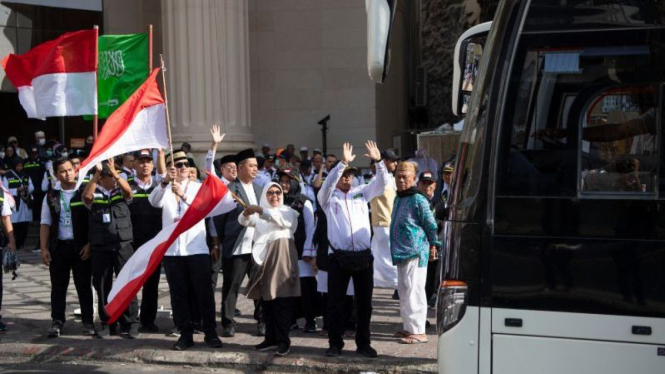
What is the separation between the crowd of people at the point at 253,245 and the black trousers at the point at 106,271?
1cm

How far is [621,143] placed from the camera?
5.14 metres

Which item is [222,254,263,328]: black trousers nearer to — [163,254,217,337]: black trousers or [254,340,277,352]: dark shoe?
[163,254,217,337]: black trousers

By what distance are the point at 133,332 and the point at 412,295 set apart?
3.14 meters

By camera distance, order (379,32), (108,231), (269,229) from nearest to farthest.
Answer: (379,32), (269,229), (108,231)

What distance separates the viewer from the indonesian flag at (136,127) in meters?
9.84

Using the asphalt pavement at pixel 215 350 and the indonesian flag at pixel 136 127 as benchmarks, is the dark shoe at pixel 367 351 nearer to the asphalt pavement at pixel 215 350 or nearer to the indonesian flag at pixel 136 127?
the asphalt pavement at pixel 215 350

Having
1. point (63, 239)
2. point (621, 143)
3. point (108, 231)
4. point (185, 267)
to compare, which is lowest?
point (185, 267)

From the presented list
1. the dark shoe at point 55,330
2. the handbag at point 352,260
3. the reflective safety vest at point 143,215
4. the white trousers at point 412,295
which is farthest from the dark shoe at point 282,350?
the dark shoe at point 55,330

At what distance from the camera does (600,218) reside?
516 cm

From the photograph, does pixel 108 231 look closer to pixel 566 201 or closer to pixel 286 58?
pixel 566 201

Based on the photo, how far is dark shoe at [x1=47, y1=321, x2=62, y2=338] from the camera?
10.3 meters

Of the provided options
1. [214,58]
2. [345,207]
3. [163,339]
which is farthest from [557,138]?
[214,58]

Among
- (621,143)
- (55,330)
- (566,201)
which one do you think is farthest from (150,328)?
(621,143)

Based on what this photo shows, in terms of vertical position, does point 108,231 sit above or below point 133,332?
above
